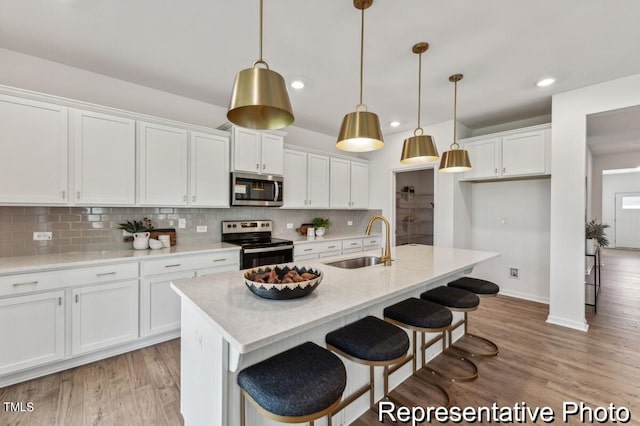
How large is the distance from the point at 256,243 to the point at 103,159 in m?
1.73

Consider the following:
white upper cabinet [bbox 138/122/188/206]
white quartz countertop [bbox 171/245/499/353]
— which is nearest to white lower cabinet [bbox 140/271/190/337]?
white upper cabinet [bbox 138/122/188/206]

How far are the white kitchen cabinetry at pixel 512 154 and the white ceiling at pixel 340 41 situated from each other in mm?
530

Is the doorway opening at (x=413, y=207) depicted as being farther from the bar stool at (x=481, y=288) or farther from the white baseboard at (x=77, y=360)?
the white baseboard at (x=77, y=360)

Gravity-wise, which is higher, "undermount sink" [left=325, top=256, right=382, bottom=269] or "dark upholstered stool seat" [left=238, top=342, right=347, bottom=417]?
"undermount sink" [left=325, top=256, right=382, bottom=269]

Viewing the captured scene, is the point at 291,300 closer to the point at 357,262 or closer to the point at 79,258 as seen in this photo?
the point at 357,262

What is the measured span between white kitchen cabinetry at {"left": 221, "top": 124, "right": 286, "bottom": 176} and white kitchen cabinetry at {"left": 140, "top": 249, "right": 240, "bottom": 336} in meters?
1.22

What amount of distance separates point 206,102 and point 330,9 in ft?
7.35

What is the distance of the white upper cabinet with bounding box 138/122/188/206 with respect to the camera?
9.02 feet

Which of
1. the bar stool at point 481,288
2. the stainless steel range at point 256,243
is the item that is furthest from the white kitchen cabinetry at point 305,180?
the bar stool at point 481,288

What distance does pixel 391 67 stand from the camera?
8.59ft

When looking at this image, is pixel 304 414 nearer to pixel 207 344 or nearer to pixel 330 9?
pixel 207 344

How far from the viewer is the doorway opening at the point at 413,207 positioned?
531 cm

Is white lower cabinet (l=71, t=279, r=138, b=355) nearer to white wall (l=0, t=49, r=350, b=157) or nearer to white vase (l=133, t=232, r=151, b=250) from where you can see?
white vase (l=133, t=232, r=151, b=250)

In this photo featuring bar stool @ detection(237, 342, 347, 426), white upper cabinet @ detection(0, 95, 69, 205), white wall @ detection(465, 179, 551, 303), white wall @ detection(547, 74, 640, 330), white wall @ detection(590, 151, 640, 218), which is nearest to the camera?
bar stool @ detection(237, 342, 347, 426)
